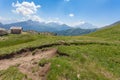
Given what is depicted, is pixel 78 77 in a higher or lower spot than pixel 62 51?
lower

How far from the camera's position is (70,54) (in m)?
34.2

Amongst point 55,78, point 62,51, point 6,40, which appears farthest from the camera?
point 6,40

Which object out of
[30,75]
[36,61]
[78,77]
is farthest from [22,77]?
[78,77]

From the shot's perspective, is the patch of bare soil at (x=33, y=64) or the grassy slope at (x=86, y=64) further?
the patch of bare soil at (x=33, y=64)

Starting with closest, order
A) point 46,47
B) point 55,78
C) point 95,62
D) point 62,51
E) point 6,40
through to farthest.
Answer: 1. point 55,78
2. point 95,62
3. point 62,51
4. point 46,47
5. point 6,40

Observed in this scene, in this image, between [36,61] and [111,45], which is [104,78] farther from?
[111,45]

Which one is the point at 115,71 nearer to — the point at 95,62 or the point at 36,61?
the point at 95,62

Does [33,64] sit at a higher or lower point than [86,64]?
lower

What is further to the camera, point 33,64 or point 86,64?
point 33,64

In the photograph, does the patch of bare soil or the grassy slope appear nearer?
the grassy slope

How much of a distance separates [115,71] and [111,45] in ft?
39.0

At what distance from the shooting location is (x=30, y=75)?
98.5 ft

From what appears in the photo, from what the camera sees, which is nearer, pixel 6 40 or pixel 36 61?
pixel 36 61

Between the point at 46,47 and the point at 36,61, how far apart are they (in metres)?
8.18
